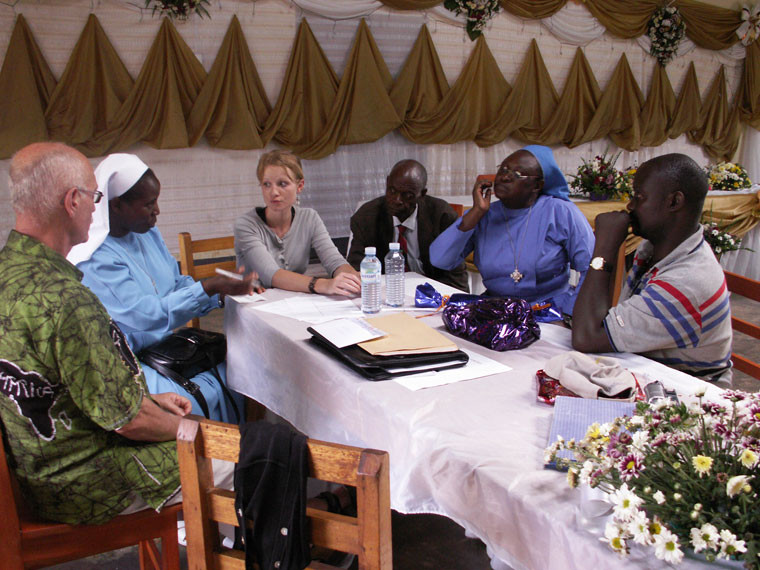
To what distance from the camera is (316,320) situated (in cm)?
232

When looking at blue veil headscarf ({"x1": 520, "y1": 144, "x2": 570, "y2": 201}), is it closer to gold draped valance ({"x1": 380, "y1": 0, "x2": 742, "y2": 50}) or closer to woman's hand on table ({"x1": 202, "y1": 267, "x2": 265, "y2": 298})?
woman's hand on table ({"x1": 202, "y1": 267, "x2": 265, "y2": 298})

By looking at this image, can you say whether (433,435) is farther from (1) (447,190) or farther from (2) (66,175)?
(1) (447,190)

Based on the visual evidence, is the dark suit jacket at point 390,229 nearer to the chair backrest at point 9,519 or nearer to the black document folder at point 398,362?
the black document folder at point 398,362

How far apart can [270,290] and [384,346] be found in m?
1.12

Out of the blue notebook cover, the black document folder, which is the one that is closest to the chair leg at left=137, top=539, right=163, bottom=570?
the black document folder

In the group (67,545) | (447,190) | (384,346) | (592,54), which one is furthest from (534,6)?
Answer: (67,545)

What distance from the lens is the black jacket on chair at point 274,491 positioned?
1.07 m

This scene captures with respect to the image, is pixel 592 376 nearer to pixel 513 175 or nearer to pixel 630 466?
pixel 630 466

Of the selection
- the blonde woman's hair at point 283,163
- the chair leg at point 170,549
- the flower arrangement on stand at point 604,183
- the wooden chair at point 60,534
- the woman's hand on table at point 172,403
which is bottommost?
the chair leg at point 170,549

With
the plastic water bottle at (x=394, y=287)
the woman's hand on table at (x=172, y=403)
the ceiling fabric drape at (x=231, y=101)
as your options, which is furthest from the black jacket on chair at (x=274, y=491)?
the ceiling fabric drape at (x=231, y=101)

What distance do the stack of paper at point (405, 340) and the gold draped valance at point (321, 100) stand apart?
160 inches

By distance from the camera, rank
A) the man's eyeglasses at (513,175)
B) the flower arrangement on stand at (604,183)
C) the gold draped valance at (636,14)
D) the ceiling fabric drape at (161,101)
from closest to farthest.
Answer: the man's eyeglasses at (513,175) → the ceiling fabric drape at (161,101) → the flower arrangement on stand at (604,183) → the gold draped valance at (636,14)

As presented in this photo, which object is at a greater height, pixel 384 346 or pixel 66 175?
pixel 66 175

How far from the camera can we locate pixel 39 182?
1.56 m
